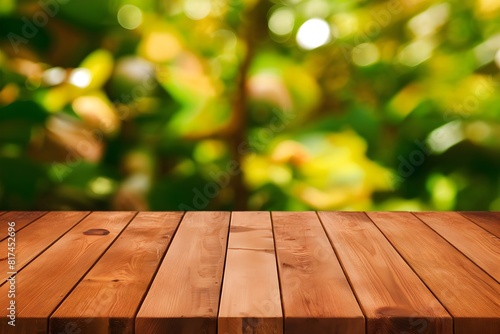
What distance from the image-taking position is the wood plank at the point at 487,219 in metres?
1.68

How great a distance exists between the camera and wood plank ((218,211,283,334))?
1.01m

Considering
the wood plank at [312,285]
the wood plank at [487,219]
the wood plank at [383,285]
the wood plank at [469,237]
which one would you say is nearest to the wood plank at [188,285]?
the wood plank at [312,285]

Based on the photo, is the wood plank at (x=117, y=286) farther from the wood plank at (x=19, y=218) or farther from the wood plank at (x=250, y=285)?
the wood plank at (x=19, y=218)

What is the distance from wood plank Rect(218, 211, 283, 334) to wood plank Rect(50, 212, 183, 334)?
0.51 feet

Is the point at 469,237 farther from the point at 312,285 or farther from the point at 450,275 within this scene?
the point at 312,285

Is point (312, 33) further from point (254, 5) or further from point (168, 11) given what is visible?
point (168, 11)

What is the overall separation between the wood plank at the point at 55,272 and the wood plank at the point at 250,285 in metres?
0.29

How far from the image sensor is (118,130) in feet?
6.32

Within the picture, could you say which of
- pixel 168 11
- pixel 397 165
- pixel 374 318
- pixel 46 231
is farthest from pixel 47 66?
pixel 374 318

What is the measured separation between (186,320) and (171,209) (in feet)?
3.16

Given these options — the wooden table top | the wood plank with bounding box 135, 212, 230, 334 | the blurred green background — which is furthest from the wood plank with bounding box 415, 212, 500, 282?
the wood plank with bounding box 135, 212, 230, 334

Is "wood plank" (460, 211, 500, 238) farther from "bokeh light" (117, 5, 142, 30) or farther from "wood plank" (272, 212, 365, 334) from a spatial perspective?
"bokeh light" (117, 5, 142, 30)

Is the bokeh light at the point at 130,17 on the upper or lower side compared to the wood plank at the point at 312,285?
→ upper

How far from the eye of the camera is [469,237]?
1.58 metres
